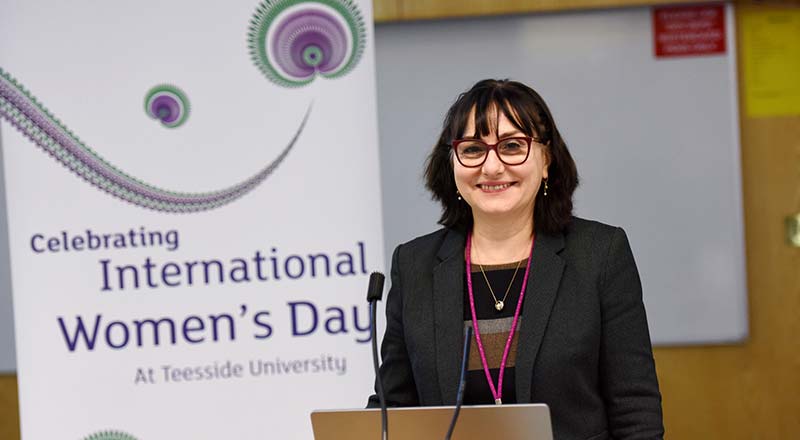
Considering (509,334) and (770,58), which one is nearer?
(509,334)

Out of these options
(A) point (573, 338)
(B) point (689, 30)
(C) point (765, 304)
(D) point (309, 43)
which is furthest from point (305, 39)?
(C) point (765, 304)

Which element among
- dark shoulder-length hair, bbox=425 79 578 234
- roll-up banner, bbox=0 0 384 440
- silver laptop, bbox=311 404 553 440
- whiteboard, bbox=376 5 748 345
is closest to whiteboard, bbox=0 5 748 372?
whiteboard, bbox=376 5 748 345

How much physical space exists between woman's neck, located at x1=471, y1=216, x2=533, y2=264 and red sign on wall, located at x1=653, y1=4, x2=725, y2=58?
2.14 m

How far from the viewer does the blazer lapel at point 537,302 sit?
5.50 feet

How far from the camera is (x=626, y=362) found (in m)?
1.69

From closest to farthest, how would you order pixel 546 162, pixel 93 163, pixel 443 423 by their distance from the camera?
pixel 443 423, pixel 546 162, pixel 93 163

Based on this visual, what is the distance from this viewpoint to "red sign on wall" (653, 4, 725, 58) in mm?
3717

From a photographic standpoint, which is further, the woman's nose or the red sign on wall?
the red sign on wall

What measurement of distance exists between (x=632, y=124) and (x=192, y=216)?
1.84 meters

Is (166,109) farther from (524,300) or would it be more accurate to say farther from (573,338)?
(573,338)

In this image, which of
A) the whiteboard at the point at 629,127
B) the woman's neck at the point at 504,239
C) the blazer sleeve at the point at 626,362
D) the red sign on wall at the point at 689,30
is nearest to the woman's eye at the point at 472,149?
the woman's neck at the point at 504,239

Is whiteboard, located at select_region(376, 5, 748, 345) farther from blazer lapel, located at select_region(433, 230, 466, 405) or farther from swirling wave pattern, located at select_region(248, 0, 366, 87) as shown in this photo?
blazer lapel, located at select_region(433, 230, 466, 405)

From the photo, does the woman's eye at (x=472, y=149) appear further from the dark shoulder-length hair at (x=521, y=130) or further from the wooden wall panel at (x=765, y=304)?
the wooden wall panel at (x=765, y=304)

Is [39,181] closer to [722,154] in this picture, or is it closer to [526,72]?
[526,72]
